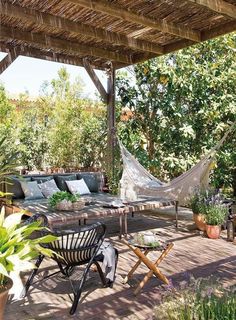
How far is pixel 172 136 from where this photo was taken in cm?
575

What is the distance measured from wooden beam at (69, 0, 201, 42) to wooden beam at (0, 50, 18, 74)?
201 centimetres

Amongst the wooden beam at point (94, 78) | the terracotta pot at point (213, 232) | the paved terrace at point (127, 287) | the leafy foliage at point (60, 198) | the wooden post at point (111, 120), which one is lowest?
the paved terrace at point (127, 287)

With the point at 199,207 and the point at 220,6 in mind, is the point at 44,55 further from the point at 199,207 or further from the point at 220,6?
the point at 199,207

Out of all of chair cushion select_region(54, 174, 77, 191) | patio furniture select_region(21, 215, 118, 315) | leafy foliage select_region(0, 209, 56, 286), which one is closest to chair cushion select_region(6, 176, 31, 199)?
chair cushion select_region(54, 174, 77, 191)

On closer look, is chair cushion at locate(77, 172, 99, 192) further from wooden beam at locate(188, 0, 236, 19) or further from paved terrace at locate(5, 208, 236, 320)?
wooden beam at locate(188, 0, 236, 19)

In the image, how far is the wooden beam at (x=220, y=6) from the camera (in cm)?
312

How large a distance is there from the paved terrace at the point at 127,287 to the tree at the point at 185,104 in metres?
1.85

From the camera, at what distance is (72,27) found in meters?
4.23

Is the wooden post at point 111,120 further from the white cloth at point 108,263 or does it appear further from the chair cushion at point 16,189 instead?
the white cloth at point 108,263

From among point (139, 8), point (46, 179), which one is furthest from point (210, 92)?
point (46, 179)

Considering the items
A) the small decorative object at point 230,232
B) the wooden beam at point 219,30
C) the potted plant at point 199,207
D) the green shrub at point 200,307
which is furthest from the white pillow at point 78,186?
the green shrub at point 200,307

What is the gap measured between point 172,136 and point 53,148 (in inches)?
121

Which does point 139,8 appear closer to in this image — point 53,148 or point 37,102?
point 53,148

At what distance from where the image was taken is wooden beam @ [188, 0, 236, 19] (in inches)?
123
